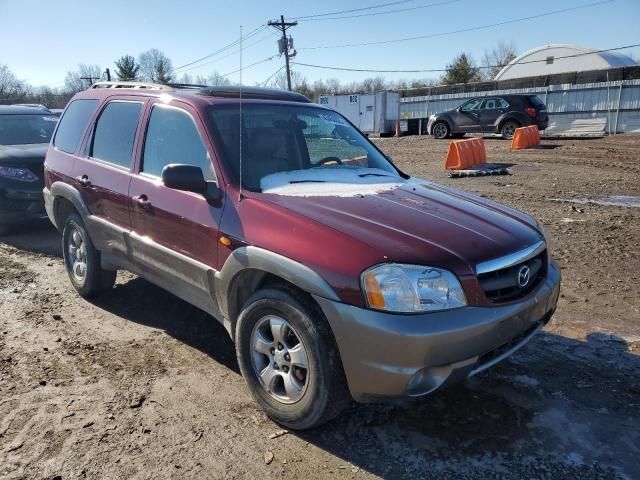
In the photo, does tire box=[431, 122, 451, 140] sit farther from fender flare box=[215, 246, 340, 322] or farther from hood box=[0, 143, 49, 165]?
fender flare box=[215, 246, 340, 322]

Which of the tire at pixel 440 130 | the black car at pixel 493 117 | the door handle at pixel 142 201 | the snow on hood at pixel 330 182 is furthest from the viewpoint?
the tire at pixel 440 130

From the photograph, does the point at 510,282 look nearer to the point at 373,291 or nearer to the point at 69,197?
the point at 373,291

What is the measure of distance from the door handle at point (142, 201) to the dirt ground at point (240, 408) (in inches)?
43.3

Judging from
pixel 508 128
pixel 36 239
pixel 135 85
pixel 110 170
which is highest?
pixel 135 85

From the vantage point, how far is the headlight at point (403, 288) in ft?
8.03

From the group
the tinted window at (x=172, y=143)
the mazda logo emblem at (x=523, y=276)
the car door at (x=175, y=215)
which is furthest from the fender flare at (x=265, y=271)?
the mazda logo emblem at (x=523, y=276)

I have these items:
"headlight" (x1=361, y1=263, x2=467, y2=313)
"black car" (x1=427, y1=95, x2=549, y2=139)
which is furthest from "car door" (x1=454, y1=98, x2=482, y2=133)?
"headlight" (x1=361, y1=263, x2=467, y2=313)

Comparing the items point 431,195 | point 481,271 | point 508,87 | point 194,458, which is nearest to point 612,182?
point 431,195

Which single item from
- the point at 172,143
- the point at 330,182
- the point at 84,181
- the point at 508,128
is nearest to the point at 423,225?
the point at 330,182

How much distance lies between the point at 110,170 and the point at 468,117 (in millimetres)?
19679

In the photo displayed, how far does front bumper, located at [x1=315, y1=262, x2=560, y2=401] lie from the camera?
2.40m

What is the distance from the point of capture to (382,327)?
241 cm

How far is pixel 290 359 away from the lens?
2844mm

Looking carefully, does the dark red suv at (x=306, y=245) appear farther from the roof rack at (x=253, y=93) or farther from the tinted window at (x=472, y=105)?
the tinted window at (x=472, y=105)
